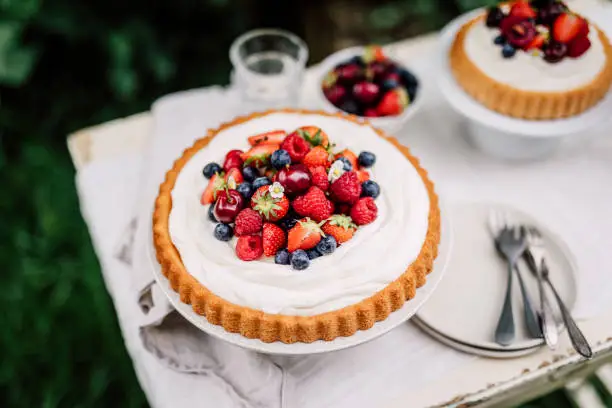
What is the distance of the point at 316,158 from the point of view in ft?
4.11

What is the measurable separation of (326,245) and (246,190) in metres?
0.17

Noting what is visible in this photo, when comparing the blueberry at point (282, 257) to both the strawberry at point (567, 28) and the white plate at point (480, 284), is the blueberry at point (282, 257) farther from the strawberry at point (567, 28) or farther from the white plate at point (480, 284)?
the strawberry at point (567, 28)

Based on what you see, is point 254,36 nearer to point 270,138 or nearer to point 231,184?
point 270,138

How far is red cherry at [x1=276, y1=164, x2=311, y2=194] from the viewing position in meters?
1.21

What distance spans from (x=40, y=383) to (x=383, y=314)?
1.34 meters

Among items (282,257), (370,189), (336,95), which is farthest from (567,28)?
(282,257)

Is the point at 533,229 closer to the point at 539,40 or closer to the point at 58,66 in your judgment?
the point at 539,40

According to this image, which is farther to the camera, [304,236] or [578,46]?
[578,46]

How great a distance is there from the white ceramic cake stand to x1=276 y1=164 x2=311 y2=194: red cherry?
52cm

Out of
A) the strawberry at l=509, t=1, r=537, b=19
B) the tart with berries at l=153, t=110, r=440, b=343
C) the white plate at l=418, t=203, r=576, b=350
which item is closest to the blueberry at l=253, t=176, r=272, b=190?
the tart with berries at l=153, t=110, r=440, b=343

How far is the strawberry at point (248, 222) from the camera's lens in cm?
118

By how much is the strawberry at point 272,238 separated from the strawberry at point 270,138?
0.68ft

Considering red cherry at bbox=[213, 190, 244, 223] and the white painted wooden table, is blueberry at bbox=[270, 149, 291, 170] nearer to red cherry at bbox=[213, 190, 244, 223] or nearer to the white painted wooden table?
red cherry at bbox=[213, 190, 244, 223]

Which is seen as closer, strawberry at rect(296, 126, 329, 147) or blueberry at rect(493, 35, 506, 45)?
strawberry at rect(296, 126, 329, 147)
